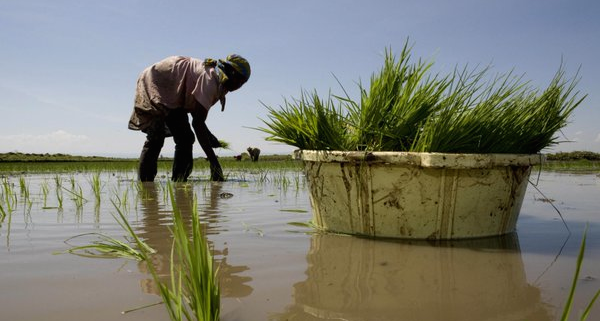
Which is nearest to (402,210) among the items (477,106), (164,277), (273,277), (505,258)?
(505,258)

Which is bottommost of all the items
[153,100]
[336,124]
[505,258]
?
[505,258]

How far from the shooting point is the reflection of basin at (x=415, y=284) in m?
1.18

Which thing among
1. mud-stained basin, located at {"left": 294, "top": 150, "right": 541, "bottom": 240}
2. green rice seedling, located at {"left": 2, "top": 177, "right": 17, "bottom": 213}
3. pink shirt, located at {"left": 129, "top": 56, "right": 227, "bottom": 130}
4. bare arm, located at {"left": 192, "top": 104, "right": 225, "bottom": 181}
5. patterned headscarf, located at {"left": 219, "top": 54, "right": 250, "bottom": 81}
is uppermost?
patterned headscarf, located at {"left": 219, "top": 54, "right": 250, "bottom": 81}

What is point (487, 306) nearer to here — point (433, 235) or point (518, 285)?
point (518, 285)

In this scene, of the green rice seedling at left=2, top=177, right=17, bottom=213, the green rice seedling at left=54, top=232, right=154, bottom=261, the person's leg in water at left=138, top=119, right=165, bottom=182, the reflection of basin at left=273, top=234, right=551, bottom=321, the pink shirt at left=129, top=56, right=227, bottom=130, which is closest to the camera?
the reflection of basin at left=273, top=234, right=551, bottom=321

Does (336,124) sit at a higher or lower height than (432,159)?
higher

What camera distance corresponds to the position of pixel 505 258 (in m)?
1.79

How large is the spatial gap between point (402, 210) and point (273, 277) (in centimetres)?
91

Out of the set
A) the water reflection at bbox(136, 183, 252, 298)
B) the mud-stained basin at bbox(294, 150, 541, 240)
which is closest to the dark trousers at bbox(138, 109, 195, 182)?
the water reflection at bbox(136, 183, 252, 298)

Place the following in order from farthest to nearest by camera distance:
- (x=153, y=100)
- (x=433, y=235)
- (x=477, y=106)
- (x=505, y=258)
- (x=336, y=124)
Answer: (x=153, y=100)
(x=336, y=124)
(x=477, y=106)
(x=433, y=235)
(x=505, y=258)

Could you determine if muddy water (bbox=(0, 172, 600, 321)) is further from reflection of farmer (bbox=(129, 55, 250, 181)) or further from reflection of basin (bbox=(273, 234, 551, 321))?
reflection of farmer (bbox=(129, 55, 250, 181))

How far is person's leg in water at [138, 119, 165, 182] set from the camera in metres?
5.39

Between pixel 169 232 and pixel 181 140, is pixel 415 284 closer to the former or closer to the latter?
pixel 169 232

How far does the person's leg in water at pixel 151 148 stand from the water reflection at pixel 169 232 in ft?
4.26
